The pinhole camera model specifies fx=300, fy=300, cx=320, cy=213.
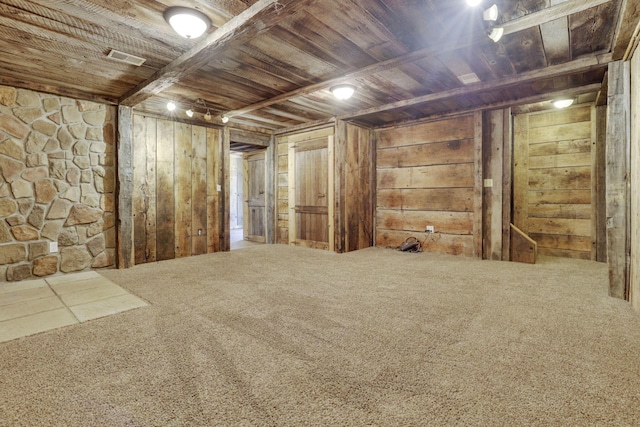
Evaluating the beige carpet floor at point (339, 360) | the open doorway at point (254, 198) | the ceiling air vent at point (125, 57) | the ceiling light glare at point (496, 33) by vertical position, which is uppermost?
the ceiling air vent at point (125, 57)

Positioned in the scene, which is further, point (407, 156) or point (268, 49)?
point (407, 156)

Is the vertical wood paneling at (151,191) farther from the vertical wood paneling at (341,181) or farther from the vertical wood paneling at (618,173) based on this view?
the vertical wood paneling at (618,173)

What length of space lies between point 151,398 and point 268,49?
101 inches

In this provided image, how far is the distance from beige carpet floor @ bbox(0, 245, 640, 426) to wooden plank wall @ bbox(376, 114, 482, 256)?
5.49 feet

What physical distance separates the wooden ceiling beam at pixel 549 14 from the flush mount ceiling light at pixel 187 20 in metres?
2.15

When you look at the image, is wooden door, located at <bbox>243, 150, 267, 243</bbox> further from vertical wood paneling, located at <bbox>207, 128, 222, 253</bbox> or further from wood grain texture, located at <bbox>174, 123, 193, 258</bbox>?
wood grain texture, located at <bbox>174, 123, 193, 258</bbox>

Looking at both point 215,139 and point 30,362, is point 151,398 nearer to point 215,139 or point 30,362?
point 30,362

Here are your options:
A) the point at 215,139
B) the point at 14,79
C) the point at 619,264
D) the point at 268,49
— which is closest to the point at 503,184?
the point at 619,264

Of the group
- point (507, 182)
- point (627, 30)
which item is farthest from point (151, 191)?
point (627, 30)

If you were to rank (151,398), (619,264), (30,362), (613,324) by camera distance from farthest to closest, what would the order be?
(619,264) → (613,324) → (30,362) → (151,398)

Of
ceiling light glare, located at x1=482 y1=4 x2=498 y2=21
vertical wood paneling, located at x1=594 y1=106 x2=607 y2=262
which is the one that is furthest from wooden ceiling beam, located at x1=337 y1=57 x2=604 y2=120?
vertical wood paneling, located at x1=594 y1=106 x2=607 y2=262

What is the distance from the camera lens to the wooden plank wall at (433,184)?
4277 millimetres

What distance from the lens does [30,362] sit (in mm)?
1561

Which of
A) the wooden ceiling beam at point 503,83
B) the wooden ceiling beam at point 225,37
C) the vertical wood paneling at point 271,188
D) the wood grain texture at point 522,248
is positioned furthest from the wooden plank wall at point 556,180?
the wooden ceiling beam at point 225,37
